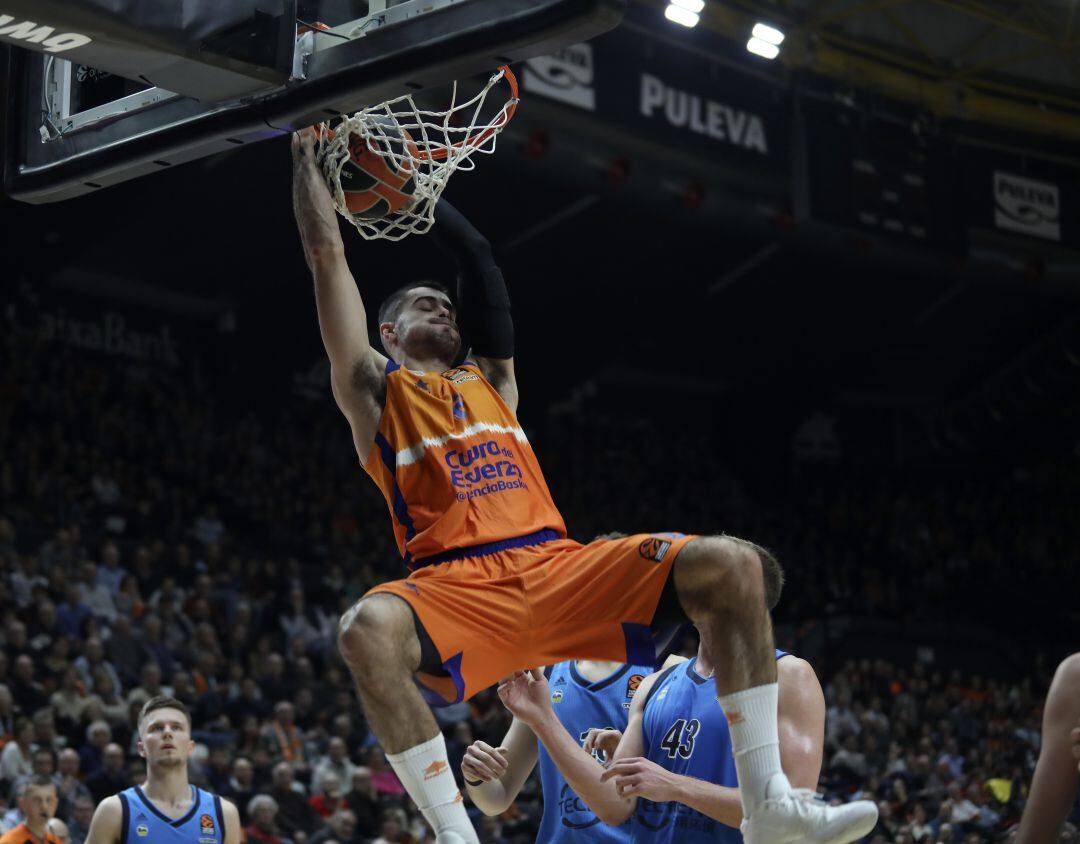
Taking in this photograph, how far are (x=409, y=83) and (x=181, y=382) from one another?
18.5m

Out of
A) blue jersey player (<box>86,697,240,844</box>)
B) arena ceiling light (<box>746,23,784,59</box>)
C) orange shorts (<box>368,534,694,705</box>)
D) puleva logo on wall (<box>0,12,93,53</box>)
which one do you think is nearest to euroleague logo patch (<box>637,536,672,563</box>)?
orange shorts (<box>368,534,694,705</box>)

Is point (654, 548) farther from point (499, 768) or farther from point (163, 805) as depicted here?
point (163, 805)

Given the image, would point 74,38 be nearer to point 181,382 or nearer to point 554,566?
point 554,566

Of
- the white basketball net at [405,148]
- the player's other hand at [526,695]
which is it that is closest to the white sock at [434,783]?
the player's other hand at [526,695]

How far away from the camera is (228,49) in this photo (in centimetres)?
411

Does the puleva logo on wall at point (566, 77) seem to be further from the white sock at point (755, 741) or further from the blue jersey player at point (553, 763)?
the white sock at point (755, 741)

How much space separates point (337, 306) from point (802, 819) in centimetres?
206

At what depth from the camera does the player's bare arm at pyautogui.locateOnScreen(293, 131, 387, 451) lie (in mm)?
4457

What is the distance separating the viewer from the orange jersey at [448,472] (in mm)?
4406

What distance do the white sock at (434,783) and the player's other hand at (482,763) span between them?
133cm

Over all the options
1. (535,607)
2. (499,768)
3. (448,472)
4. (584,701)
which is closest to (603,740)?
(499,768)

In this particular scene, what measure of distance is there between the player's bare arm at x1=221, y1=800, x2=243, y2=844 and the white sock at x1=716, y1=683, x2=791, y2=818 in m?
3.90

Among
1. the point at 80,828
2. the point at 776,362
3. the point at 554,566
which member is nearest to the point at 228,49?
the point at 554,566

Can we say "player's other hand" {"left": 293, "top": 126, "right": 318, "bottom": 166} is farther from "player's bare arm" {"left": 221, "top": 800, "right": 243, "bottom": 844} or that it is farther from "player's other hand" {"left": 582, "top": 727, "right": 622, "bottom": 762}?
"player's bare arm" {"left": 221, "top": 800, "right": 243, "bottom": 844}
